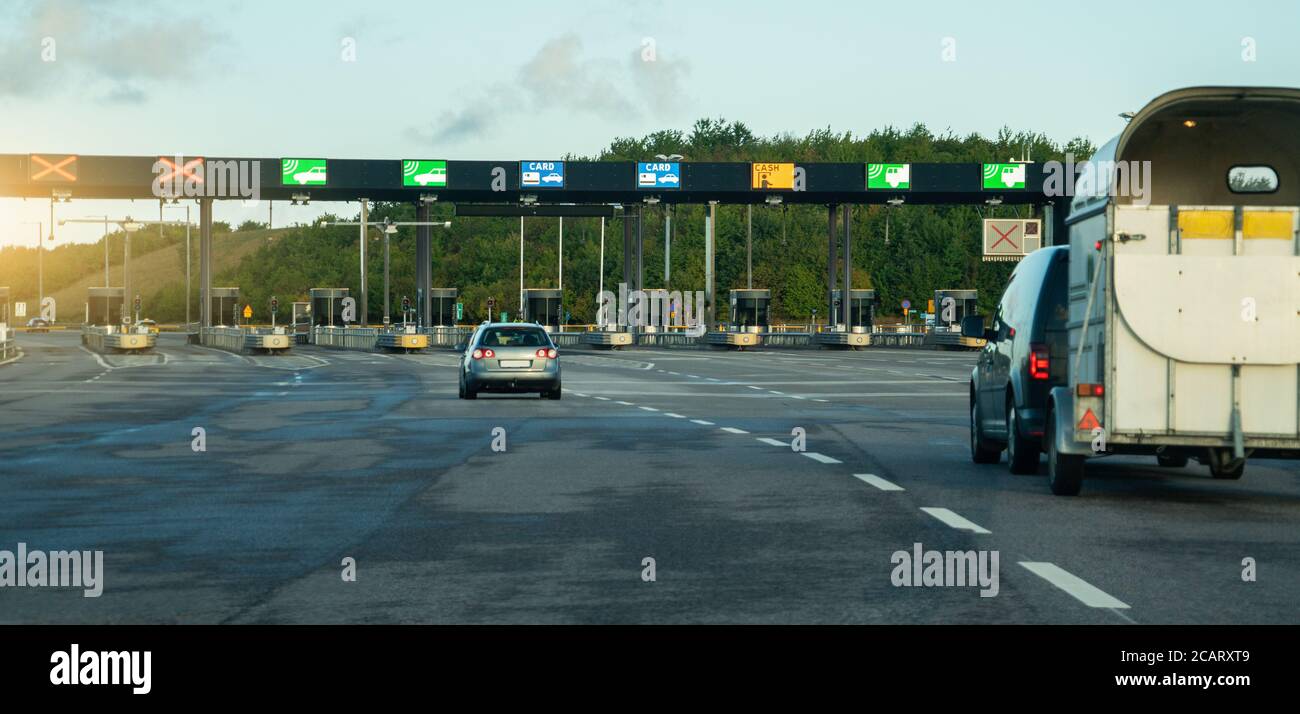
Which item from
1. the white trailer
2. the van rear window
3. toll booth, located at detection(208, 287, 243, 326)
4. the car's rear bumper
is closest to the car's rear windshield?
the car's rear bumper

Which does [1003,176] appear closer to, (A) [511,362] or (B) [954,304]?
(B) [954,304]

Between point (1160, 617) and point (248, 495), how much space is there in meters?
7.74

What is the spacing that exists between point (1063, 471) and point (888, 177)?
194ft

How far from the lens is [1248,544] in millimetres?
10273

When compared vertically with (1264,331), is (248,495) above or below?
below

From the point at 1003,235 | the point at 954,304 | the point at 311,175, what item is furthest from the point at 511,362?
the point at 1003,235

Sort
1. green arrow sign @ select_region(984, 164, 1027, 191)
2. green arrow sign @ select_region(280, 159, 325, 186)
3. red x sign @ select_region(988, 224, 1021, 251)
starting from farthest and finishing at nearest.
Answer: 1. red x sign @ select_region(988, 224, 1021, 251)
2. green arrow sign @ select_region(984, 164, 1027, 191)
3. green arrow sign @ select_region(280, 159, 325, 186)

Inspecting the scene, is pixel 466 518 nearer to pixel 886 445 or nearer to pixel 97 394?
pixel 886 445

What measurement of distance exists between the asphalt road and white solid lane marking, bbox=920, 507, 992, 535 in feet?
0.07

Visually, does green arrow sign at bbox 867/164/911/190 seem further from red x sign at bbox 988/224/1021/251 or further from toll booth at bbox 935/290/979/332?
red x sign at bbox 988/224/1021/251

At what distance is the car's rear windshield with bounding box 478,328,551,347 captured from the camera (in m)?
29.8

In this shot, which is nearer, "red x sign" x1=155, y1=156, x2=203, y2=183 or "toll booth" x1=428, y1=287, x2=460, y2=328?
"red x sign" x1=155, y1=156, x2=203, y2=183
